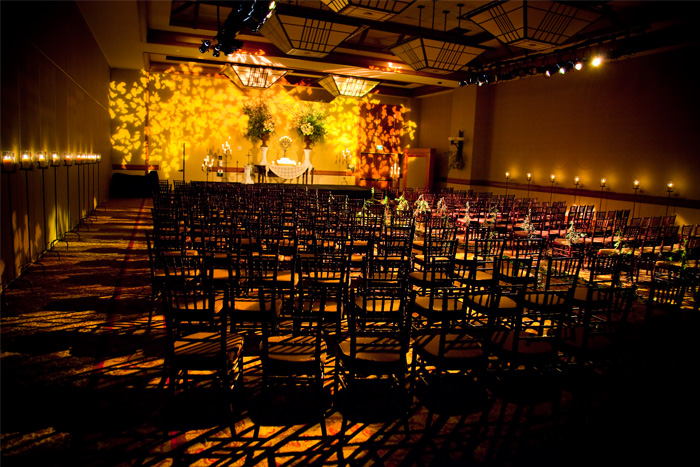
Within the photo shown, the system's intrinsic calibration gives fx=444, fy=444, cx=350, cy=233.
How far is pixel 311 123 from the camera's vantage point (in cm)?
1870

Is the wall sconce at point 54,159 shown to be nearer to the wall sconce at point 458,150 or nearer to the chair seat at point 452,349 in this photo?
the chair seat at point 452,349

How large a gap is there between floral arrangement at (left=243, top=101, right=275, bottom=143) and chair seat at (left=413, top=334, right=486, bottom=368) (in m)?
16.3

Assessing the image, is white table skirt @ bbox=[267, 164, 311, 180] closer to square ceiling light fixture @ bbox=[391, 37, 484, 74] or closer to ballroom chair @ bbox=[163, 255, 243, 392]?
square ceiling light fixture @ bbox=[391, 37, 484, 74]

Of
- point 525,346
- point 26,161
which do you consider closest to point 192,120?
point 26,161

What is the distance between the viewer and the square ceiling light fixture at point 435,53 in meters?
9.26

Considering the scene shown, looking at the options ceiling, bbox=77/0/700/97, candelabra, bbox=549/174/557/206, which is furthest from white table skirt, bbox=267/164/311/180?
candelabra, bbox=549/174/557/206

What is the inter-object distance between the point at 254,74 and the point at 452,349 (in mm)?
12875

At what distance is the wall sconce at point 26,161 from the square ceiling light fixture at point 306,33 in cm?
451

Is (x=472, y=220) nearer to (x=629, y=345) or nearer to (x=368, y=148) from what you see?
(x=629, y=345)

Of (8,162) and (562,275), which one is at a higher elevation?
(8,162)

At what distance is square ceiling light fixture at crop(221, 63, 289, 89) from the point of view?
44.9ft

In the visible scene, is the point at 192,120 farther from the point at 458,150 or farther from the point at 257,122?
the point at 458,150

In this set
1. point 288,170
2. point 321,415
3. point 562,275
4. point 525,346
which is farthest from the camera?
point 288,170

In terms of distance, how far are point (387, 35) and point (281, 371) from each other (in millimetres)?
13878
